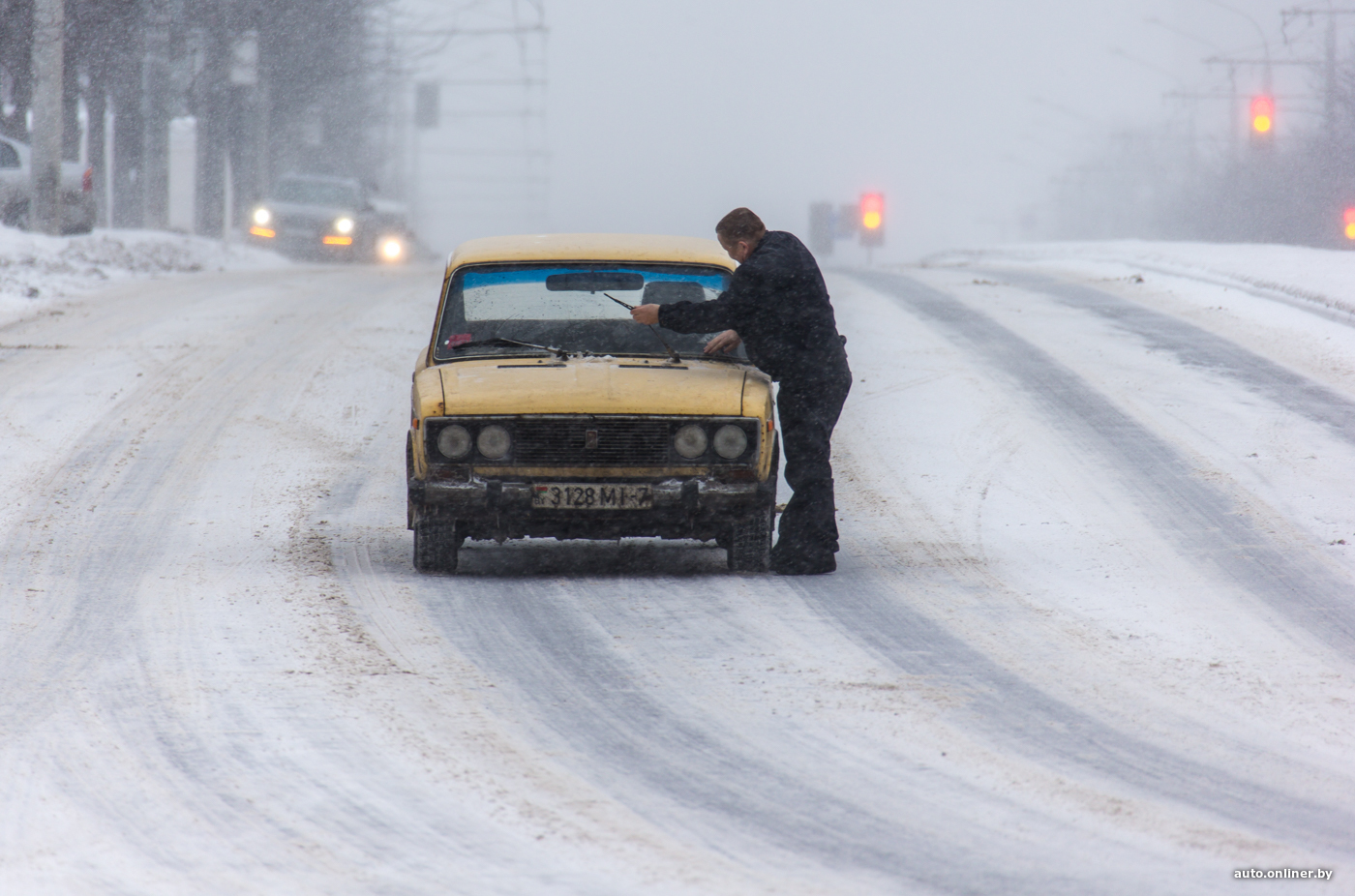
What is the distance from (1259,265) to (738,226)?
12.5m

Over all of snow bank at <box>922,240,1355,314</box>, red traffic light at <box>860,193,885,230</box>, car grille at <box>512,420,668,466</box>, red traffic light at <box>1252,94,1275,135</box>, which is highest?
red traffic light at <box>1252,94,1275,135</box>

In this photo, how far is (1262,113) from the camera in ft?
107

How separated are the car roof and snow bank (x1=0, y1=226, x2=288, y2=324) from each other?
28.1 ft

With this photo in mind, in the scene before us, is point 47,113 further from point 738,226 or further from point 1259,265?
point 738,226

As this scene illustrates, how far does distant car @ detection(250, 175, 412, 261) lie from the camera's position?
28.9 meters

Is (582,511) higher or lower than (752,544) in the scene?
higher

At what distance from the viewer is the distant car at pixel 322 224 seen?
28859 mm

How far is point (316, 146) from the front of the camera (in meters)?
51.9

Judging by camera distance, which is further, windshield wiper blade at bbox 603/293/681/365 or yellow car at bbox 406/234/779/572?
windshield wiper blade at bbox 603/293/681/365

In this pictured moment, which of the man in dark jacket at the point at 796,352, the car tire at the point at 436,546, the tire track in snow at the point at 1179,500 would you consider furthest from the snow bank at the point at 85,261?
the man in dark jacket at the point at 796,352

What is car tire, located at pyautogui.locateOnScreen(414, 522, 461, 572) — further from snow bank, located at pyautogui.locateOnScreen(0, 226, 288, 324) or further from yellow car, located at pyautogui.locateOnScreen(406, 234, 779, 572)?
snow bank, located at pyautogui.locateOnScreen(0, 226, 288, 324)

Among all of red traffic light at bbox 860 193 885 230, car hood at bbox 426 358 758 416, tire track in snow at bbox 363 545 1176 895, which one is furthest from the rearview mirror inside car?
red traffic light at bbox 860 193 885 230

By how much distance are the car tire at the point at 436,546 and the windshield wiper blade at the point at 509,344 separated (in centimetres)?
94
